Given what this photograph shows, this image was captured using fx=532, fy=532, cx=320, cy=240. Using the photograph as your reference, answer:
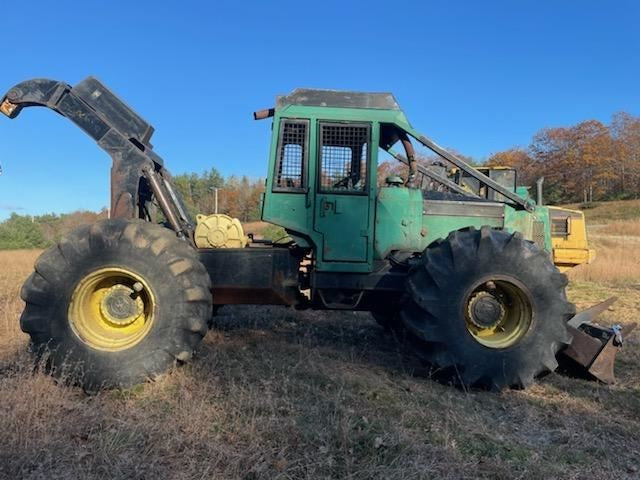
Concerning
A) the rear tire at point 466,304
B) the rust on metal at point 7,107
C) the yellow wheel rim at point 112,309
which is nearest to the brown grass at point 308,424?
the rear tire at point 466,304

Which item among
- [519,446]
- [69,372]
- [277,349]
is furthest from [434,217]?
[69,372]

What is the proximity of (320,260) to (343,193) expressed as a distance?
722 mm

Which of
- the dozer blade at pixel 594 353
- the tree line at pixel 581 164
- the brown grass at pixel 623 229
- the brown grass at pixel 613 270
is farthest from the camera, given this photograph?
the tree line at pixel 581 164

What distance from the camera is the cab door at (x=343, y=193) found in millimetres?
5406

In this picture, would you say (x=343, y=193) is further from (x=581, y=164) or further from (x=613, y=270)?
(x=581, y=164)

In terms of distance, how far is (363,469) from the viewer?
10.4ft

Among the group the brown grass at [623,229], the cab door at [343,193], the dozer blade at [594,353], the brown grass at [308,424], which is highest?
the brown grass at [623,229]

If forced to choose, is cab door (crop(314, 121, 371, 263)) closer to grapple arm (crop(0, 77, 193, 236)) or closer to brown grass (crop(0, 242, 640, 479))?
brown grass (crop(0, 242, 640, 479))

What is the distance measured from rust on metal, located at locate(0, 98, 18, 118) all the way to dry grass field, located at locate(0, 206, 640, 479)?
244 cm

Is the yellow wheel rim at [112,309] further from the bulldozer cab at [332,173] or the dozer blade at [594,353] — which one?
the dozer blade at [594,353]

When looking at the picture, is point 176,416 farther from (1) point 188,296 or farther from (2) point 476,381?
(2) point 476,381

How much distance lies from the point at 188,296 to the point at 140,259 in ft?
1.79

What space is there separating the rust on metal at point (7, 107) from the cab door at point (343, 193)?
3160mm

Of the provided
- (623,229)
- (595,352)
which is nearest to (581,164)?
(623,229)
